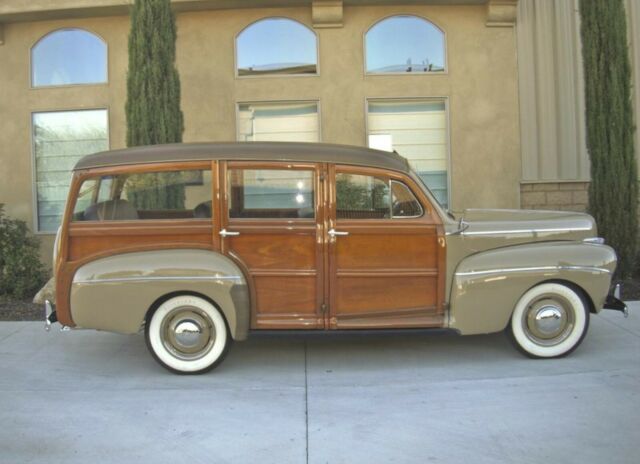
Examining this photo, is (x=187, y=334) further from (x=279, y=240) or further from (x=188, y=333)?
(x=279, y=240)

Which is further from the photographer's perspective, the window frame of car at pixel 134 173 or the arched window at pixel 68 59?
the arched window at pixel 68 59

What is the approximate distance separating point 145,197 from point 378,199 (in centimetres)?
195

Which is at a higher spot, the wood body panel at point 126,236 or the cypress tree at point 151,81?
the cypress tree at point 151,81

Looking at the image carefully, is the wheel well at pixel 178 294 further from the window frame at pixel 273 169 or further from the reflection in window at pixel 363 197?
the reflection in window at pixel 363 197

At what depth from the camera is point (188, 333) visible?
4.93 meters

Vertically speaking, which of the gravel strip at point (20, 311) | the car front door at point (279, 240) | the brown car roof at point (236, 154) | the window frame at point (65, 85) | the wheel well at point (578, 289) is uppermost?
the window frame at point (65, 85)

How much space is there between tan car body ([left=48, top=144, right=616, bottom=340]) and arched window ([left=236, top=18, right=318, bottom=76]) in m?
5.12

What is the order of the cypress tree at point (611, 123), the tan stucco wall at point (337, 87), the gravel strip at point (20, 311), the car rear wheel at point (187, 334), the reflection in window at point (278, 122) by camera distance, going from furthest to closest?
the reflection in window at point (278, 122)
the tan stucco wall at point (337, 87)
the cypress tree at point (611, 123)
the gravel strip at point (20, 311)
the car rear wheel at point (187, 334)

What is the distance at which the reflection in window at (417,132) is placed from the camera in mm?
9906

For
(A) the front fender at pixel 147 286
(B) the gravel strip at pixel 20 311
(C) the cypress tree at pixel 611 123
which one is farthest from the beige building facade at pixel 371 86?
(A) the front fender at pixel 147 286

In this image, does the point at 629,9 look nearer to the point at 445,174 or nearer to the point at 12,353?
the point at 445,174

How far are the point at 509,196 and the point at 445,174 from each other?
3.56 feet

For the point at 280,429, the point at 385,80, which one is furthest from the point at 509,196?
the point at 280,429

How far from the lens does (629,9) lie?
9977mm
